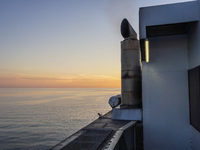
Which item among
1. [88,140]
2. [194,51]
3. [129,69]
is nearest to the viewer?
[88,140]

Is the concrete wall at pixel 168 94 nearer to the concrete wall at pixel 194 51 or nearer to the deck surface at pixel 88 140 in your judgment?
the concrete wall at pixel 194 51

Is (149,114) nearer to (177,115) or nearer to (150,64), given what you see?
(177,115)

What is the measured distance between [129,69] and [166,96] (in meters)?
4.49

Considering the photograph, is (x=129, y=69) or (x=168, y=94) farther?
(x=129, y=69)

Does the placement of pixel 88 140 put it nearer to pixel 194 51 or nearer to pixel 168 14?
pixel 194 51

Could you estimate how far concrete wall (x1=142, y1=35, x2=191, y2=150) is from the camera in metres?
10.5

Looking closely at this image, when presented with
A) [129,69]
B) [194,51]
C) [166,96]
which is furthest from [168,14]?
[129,69]

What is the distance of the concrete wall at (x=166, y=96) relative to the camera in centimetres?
1052


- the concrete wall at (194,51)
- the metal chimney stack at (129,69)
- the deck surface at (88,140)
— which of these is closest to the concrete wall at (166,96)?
the concrete wall at (194,51)

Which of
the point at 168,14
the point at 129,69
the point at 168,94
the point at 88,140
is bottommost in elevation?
the point at 88,140

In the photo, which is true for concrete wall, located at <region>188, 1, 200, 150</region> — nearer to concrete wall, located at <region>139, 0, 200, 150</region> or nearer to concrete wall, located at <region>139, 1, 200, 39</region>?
concrete wall, located at <region>139, 0, 200, 150</region>

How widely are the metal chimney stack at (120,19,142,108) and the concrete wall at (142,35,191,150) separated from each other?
3357mm

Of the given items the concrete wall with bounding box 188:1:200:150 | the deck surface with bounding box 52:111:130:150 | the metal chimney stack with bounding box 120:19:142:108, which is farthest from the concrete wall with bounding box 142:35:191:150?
the metal chimney stack with bounding box 120:19:142:108

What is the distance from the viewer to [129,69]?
48.2ft
